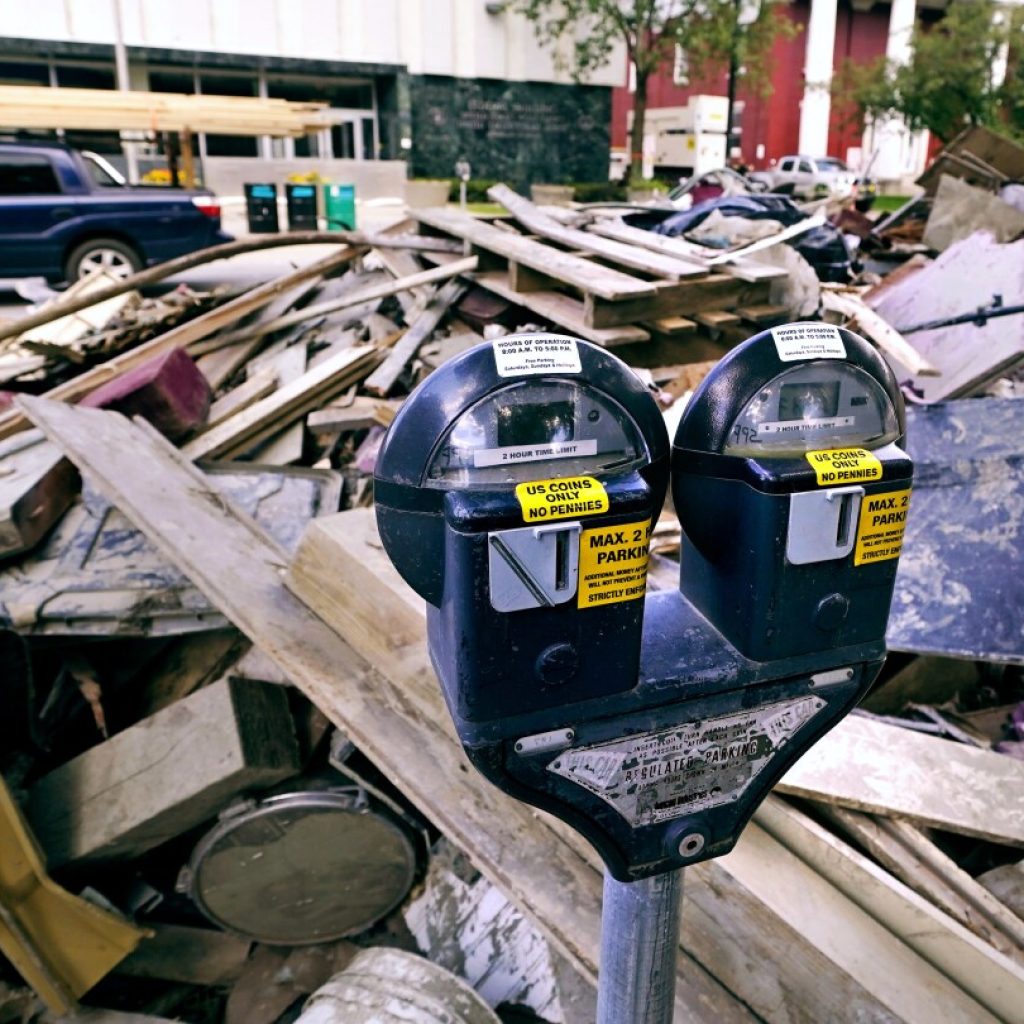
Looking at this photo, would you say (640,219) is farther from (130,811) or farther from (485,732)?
(485,732)

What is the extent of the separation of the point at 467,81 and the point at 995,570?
69.8 feet

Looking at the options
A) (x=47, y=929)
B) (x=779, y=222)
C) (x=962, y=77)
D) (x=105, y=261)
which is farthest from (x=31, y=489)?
(x=962, y=77)

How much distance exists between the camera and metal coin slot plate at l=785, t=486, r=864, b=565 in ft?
3.65

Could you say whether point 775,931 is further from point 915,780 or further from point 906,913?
point 915,780

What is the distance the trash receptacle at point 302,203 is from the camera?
1355cm

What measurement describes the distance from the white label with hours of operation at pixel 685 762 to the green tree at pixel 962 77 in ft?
92.1

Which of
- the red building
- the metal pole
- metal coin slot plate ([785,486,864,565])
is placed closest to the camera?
metal coin slot plate ([785,486,864,565])

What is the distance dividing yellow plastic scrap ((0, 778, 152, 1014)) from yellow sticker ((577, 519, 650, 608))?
1728 millimetres

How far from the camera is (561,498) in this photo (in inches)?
40.3

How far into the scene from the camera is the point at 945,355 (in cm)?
484

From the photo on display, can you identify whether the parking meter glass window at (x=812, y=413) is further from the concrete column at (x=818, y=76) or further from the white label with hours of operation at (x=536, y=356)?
the concrete column at (x=818, y=76)

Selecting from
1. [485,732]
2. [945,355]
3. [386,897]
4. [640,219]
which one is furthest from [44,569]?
[640,219]

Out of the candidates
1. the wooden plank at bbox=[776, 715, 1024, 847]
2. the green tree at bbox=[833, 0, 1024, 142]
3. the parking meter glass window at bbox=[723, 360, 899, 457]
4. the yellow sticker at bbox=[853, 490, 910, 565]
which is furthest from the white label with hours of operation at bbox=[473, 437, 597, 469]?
the green tree at bbox=[833, 0, 1024, 142]

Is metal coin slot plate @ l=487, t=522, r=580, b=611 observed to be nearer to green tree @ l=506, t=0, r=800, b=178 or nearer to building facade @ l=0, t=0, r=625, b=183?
building facade @ l=0, t=0, r=625, b=183
